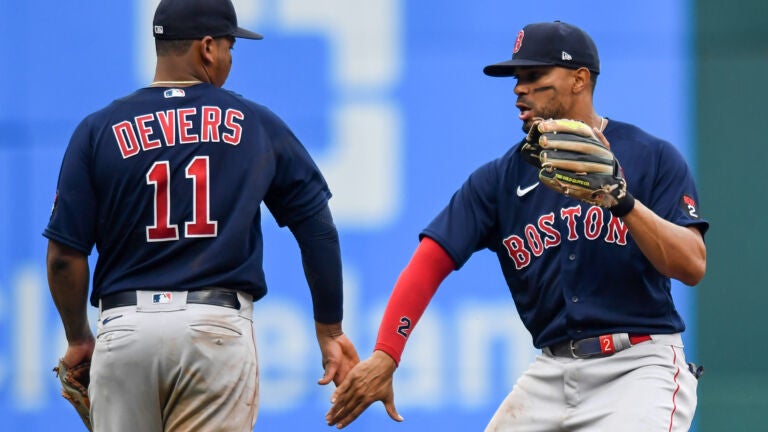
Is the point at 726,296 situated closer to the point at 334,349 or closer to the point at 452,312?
the point at 452,312

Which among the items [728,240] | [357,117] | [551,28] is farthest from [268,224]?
[551,28]

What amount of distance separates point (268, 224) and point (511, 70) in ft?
9.76

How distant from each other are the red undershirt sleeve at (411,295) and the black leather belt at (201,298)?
574 millimetres

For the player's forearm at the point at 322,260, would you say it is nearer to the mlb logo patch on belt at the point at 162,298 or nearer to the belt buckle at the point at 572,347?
the mlb logo patch on belt at the point at 162,298

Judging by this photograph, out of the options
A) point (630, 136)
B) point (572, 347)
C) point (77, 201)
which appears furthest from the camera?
point (630, 136)

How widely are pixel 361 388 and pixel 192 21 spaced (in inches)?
53.3

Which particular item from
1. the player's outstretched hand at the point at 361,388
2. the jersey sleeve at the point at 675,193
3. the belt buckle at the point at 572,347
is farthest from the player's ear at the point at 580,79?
the player's outstretched hand at the point at 361,388

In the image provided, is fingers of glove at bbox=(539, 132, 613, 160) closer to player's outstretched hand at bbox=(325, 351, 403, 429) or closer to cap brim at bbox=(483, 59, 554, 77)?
cap brim at bbox=(483, 59, 554, 77)

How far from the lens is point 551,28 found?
4523mm

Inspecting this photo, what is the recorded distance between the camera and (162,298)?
13.3 ft

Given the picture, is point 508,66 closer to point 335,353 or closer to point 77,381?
point 335,353

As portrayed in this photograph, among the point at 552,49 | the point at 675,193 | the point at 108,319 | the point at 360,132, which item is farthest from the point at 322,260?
the point at 360,132

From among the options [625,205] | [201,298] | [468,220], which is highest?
[625,205]

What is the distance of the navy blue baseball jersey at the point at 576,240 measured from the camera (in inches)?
167
